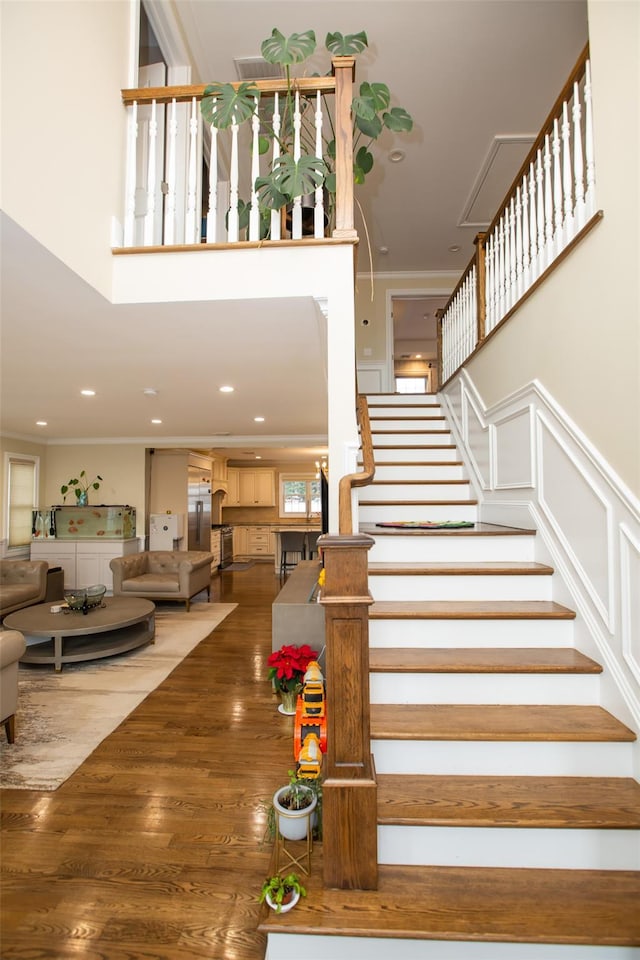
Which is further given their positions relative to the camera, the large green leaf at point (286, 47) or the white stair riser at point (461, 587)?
the white stair riser at point (461, 587)

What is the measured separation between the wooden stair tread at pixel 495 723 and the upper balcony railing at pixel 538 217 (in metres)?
2.10

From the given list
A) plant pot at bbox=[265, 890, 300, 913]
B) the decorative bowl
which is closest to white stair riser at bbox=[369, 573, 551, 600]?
plant pot at bbox=[265, 890, 300, 913]

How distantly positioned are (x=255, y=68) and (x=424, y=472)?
3786 mm

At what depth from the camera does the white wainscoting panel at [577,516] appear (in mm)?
1675

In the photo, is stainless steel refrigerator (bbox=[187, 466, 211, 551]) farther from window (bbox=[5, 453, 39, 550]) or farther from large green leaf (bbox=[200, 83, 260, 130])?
large green leaf (bbox=[200, 83, 260, 130])

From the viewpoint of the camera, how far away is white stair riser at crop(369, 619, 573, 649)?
2.05 meters

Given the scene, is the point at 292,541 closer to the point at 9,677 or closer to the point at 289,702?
the point at 289,702

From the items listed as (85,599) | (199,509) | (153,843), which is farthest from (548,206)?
(199,509)

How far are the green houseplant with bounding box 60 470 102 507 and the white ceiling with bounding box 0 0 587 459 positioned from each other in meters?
1.79

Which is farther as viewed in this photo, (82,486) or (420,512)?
(82,486)

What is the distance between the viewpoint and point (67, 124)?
185 centimetres

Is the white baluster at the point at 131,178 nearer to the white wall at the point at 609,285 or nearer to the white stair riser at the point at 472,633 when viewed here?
the white wall at the point at 609,285

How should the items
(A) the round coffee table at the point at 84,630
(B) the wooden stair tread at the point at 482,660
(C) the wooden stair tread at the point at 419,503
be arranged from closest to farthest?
1. (B) the wooden stair tread at the point at 482,660
2. (C) the wooden stair tread at the point at 419,503
3. (A) the round coffee table at the point at 84,630

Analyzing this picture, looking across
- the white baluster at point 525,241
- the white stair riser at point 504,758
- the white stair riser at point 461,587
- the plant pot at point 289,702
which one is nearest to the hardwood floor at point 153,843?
the plant pot at point 289,702
